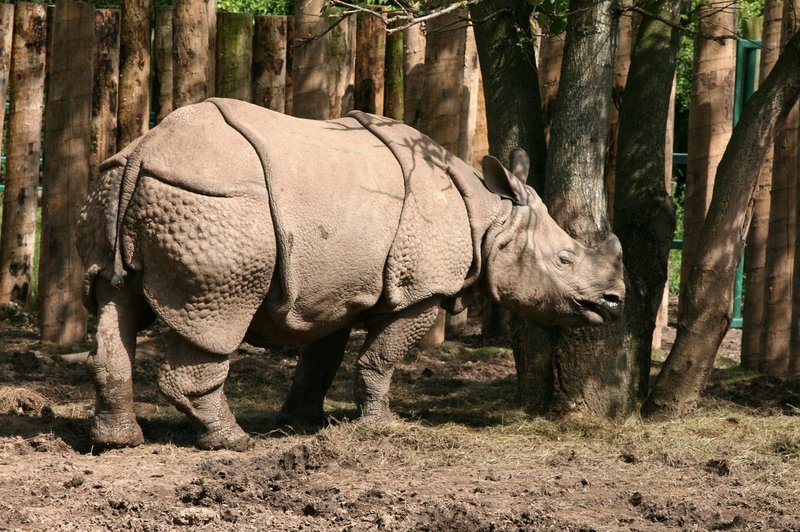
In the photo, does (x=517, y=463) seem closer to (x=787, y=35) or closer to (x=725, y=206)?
(x=725, y=206)

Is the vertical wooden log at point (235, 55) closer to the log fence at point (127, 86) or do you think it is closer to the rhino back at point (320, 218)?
the log fence at point (127, 86)

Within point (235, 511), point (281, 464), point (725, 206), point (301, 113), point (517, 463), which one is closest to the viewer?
point (235, 511)

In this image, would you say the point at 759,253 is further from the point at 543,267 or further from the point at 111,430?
the point at 111,430

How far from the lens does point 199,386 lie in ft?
21.8

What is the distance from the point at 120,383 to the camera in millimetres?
6609

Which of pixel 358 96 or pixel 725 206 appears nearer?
pixel 725 206

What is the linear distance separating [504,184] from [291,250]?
151cm

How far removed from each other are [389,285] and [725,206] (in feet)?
7.35

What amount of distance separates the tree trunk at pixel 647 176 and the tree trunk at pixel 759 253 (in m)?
1.88

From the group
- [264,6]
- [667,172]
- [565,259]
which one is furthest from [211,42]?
[264,6]

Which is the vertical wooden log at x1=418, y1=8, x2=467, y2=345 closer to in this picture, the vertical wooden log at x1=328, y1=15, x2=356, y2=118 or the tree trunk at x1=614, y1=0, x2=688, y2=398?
the vertical wooden log at x1=328, y1=15, x2=356, y2=118

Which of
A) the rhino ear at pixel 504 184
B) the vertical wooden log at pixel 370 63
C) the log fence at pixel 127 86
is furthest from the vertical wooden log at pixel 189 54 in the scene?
the rhino ear at pixel 504 184

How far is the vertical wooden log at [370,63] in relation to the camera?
36.6 feet

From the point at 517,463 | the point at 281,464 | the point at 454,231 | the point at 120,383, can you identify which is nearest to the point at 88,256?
the point at 120,383
